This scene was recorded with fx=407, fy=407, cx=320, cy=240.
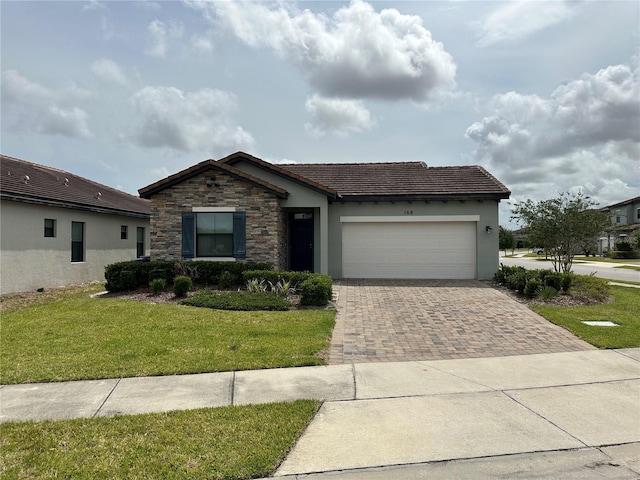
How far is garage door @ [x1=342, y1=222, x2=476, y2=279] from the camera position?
1620cm

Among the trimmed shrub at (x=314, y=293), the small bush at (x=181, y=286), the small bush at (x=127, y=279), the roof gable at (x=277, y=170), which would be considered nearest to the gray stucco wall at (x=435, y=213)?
the roof gable at (x=277, y=170)

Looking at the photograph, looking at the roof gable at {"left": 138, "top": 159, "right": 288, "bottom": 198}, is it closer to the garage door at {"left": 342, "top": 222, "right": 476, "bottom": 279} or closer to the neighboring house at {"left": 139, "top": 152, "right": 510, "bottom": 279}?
the neighboring house at {"left": 139, "top": 152, "right": 510, "bottom": 279}

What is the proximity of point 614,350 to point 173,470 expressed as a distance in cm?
725

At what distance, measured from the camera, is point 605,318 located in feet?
30.7

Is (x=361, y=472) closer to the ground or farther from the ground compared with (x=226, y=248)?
closer to the ground

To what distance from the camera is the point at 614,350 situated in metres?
7.01

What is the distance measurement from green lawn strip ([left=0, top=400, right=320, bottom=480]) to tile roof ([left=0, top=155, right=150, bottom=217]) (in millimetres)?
12166

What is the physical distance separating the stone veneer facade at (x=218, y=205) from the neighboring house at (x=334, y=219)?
0.12 ft

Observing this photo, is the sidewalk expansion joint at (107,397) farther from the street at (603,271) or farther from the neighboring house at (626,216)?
the neighboring house at (626,216)

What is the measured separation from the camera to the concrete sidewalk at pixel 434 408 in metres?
3.59

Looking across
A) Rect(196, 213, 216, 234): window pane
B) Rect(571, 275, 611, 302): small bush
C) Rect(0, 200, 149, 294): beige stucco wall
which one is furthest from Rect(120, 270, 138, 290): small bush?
Rect(571, 275, 611, 302): small bush

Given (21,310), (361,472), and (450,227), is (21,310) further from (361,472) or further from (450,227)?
(450,227)

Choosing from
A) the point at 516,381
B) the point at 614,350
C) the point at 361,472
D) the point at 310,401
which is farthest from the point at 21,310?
the point at 614,350

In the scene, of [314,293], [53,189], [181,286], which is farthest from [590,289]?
[53,189]
